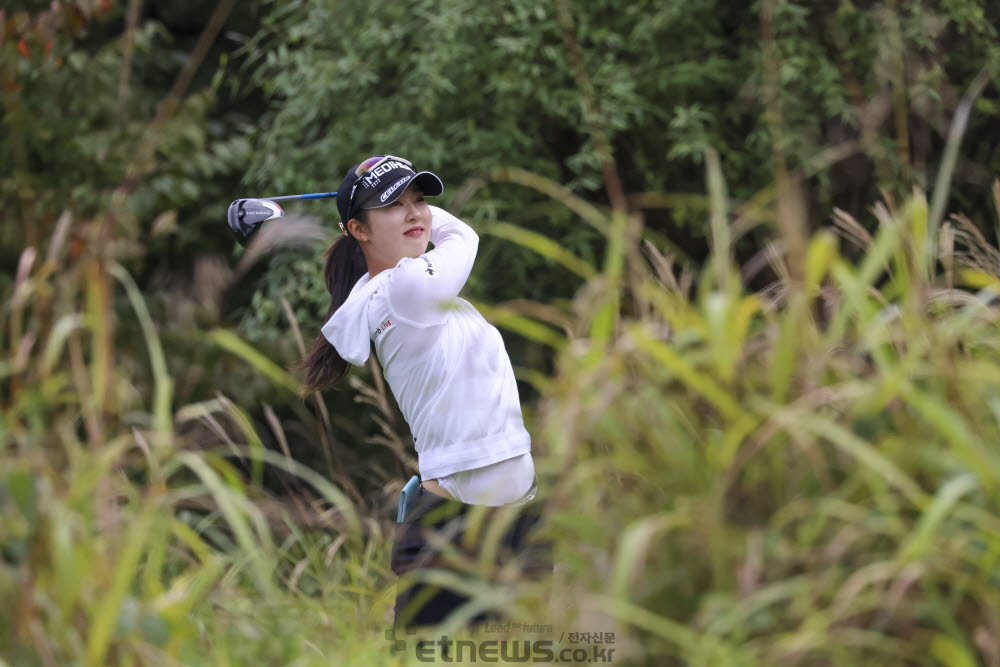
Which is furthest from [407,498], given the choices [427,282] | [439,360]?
[427,282]

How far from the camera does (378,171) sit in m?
3.84

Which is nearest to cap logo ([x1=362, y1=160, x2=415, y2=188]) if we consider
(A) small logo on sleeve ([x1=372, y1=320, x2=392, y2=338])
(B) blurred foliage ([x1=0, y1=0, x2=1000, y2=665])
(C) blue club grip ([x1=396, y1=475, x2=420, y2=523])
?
(A) small logo on sleeve ([x1=372, y1=320, x2=392, y2=338])

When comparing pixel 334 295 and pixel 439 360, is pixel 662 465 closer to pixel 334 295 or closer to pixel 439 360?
pixel 439 360

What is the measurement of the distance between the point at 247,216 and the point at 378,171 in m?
0.45

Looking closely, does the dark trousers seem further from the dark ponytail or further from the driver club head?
the driver club head

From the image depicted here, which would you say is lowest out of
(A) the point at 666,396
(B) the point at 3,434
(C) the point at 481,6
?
(C) the point at 481,6

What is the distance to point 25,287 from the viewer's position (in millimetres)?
2082

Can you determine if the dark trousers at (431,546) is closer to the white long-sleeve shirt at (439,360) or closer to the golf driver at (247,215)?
the white long-sleeve shirt at (439,360)

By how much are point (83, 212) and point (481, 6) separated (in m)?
2.66

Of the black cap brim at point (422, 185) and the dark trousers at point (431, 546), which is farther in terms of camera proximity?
the black cap brim at point (422, 185)

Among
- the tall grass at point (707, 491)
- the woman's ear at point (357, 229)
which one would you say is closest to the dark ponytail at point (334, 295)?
the woman's ear at point (357, 229)

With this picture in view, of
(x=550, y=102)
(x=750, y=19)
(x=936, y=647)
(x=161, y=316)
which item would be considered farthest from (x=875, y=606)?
(x=161, y=316)

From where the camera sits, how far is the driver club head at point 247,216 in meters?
3.83

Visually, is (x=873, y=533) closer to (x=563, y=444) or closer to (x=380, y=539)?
(x=563, y=444)
